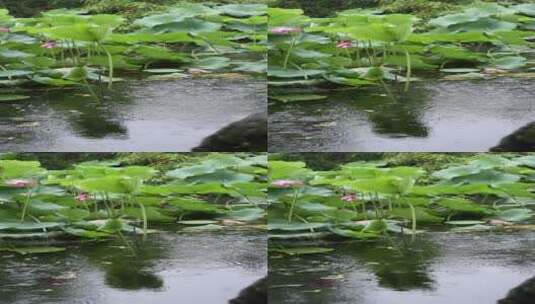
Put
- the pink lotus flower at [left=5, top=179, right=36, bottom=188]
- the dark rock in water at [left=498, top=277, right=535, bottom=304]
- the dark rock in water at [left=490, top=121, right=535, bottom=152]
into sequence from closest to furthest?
the dark rock in water at [left=498, top=277, right=535, bottom=304], the dark rock in water at [left=490, top=121, right=535, bottom=152], the pink lotus flower at [left=5, top=179, right=36, bottom=188]

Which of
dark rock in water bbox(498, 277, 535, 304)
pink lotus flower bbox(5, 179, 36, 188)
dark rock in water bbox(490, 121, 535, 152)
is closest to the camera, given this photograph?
dark rock in water bbox(498, 277, 535, 304)

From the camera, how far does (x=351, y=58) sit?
3334mm

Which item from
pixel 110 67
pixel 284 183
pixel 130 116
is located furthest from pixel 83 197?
pixel 284 183

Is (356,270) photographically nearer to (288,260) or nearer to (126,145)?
(288,260)

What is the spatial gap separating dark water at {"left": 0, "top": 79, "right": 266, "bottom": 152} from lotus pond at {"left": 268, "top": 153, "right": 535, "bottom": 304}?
0.28m

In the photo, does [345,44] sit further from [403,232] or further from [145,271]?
[145,271]

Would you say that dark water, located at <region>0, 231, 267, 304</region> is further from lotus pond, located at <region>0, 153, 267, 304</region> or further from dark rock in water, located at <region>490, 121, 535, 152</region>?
dark rock in water, located at <region>490, 121, 535, 152</region>

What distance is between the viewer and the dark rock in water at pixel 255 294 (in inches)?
121

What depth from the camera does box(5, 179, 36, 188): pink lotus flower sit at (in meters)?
3.21

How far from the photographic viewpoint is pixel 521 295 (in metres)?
3.00

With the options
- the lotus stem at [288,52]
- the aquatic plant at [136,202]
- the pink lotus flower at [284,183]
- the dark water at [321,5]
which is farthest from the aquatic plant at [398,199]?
the dark water at [321,5]

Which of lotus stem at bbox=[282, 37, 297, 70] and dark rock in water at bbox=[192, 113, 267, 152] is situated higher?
lotus stem at bbox=[282, 37, 297, 70]

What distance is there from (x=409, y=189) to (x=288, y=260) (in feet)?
1.53

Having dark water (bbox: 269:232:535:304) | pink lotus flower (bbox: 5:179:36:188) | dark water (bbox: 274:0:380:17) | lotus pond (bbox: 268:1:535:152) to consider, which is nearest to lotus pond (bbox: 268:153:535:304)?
dark water (bbox: 269:232:535:304)
